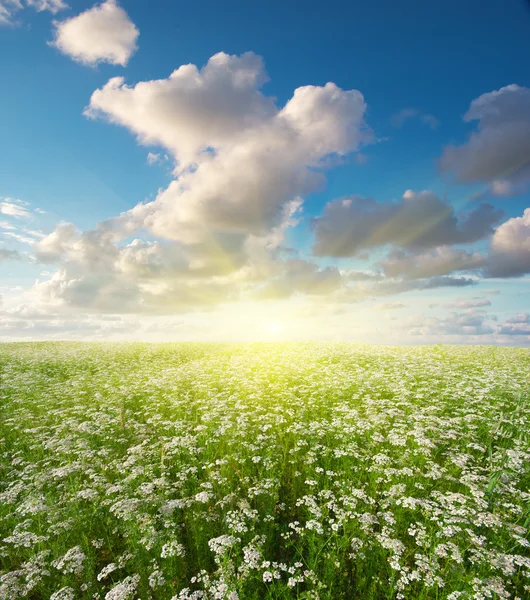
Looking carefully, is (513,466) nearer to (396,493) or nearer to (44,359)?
(396,493)

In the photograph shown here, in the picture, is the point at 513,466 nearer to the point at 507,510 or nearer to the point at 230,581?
the point at 507,510

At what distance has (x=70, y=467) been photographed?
8359 millimetres

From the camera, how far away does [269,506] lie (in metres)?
7.18

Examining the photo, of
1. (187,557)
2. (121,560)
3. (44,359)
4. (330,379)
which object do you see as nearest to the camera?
(121,560)

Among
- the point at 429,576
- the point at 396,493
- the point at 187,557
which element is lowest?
the point at 187,557

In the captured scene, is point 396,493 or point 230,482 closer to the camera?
point 396,493

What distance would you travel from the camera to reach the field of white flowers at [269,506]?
5598 millimetres

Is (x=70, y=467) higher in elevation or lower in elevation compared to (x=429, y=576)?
higher

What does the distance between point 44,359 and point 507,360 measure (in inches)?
1469

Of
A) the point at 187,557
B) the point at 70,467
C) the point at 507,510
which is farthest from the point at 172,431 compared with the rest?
the point at 507,510

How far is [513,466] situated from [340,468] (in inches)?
161

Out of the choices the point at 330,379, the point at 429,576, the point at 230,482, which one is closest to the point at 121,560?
the point at 230,482

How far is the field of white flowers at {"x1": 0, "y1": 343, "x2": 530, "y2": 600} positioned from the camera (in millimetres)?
5598

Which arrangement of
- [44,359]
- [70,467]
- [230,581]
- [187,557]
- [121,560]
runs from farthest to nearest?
[44,359] → [70,467] → [187,557] → [121,560] → [230,581]
